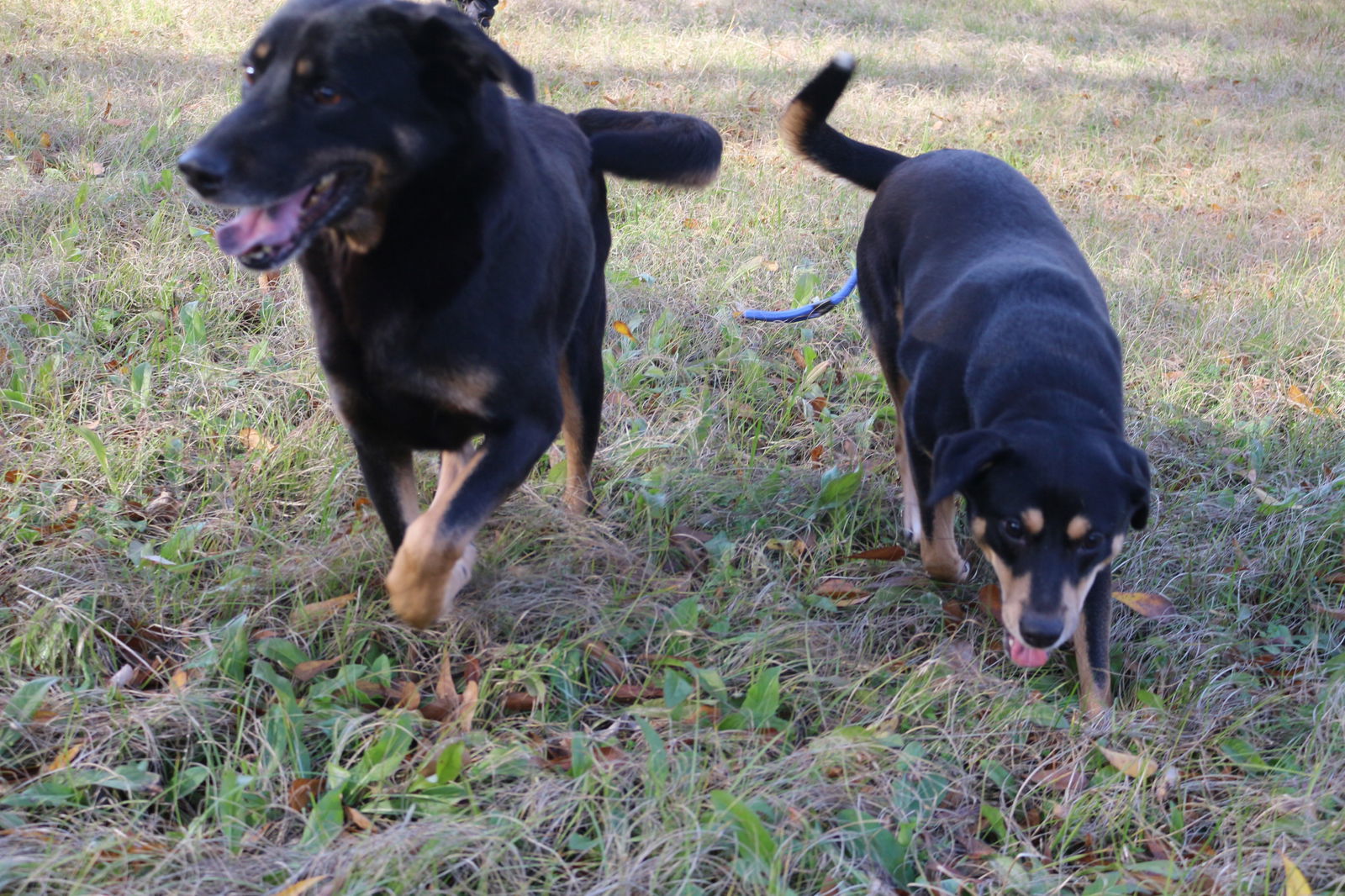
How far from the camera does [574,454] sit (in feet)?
11.4

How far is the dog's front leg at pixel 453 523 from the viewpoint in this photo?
2.40m

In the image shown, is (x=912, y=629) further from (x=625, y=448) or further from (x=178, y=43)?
(x=178, y=43)

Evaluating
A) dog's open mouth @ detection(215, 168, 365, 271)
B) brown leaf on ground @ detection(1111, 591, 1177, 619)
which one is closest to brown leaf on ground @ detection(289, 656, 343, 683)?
dog's open mouth @ detection(215, 168, 365, 271)

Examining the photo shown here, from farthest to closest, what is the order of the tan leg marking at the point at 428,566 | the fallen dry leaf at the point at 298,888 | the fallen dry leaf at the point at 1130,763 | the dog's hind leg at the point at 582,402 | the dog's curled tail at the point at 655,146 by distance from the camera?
1. the dog's curled tail at the point at 655,146
2. the dog's hind leg at the point at 582,402
3. the fallen dry leaf at the point at 1130,763
4. the tan leg marking at the point at 428,566
5. the fallen dry leaf at the point at 298,888

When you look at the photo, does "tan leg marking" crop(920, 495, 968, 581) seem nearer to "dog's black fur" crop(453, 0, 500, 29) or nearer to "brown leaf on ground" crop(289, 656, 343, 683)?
"brown leaf on ground" crop(289, 656, 343, 683)

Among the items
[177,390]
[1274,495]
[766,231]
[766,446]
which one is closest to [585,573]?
[766,446]

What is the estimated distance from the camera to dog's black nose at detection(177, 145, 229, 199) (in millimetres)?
2141

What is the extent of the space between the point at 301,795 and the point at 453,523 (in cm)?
65

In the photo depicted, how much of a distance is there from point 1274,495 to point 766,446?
1794 millimetres

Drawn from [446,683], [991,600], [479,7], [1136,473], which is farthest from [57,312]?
[479,7]

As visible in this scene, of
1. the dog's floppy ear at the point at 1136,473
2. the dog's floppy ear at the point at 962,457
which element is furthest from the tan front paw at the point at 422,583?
the dog's floppy ear at the point at 1136,473

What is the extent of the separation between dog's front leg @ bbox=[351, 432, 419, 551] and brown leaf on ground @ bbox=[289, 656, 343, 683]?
380 millimetres

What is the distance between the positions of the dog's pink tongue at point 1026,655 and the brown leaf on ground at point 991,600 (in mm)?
324

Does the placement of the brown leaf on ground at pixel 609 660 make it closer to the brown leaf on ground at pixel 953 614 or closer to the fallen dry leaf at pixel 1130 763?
the brown leaf on ground at pixel 953 614
